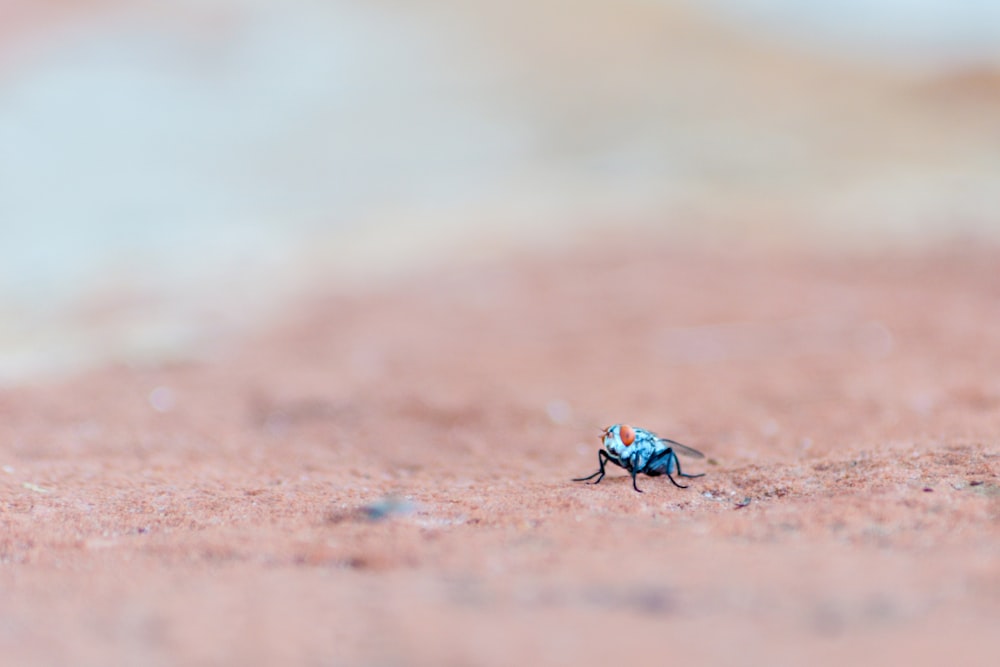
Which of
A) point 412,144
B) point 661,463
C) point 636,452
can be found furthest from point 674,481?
point 412,144

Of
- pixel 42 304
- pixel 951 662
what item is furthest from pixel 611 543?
pixel 42 304

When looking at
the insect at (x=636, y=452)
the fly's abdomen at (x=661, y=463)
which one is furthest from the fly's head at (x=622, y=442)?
the fly's abdomen at (x=661, y=463)

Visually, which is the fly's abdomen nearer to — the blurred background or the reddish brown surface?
the reddish brown surface

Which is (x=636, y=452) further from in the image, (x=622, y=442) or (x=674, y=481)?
(x=674, y=481)

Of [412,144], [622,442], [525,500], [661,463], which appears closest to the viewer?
[525,500]

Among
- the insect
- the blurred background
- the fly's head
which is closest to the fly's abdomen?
the insect

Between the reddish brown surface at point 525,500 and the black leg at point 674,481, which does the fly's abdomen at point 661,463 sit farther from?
the reddish brown surface at point 525,500
